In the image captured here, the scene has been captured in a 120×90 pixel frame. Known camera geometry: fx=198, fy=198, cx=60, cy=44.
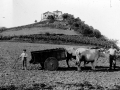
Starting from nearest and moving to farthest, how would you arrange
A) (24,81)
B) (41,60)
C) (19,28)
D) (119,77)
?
(24,81)
(119,77)
(41,60)
(19,28)

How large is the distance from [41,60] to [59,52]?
1655 mm

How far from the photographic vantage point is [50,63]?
52.6 ft

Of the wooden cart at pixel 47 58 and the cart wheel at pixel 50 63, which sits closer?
the wooden cart at pixel 47 58

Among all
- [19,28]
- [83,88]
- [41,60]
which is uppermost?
[19,28]

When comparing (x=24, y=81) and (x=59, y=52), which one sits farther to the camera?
(x=59, y=52)

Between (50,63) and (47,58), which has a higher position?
(47,58)

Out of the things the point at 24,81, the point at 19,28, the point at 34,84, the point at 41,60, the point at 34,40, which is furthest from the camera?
the point at 19,28

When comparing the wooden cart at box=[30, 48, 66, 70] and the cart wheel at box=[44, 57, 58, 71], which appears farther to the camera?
the cart wheel at box=[44, 57, 58, 71]

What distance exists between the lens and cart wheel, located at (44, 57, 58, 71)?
16.0 meters

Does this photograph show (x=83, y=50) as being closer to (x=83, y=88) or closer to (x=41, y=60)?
(x=41, y=60)

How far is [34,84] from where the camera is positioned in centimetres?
1117

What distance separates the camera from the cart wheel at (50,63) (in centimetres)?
1596

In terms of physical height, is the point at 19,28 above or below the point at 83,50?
above

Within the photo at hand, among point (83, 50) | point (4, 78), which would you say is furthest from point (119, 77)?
point (4, 78)
